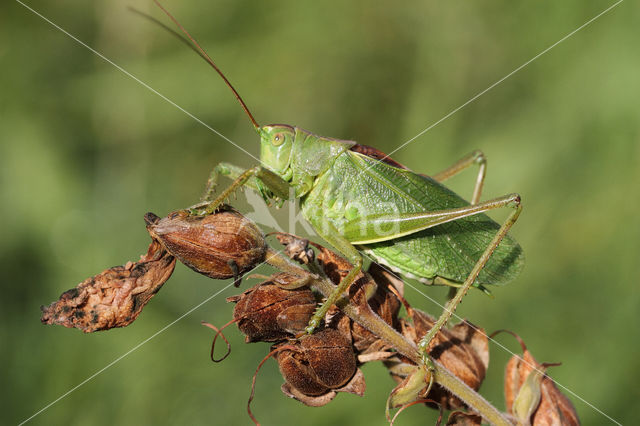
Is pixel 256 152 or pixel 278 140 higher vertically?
pixel 278 140

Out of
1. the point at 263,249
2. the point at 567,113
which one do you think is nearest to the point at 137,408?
the point at 263,249

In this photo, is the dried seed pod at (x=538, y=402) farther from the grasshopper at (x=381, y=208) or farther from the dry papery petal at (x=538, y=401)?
the grasshopper at (x=381, y=208)

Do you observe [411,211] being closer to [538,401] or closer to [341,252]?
[341,252]

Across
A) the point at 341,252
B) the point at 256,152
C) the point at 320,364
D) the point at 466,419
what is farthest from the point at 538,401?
the point at 256,152

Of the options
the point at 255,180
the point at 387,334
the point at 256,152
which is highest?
the point at 387,334

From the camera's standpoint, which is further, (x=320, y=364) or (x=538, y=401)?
(x=538, y=401)

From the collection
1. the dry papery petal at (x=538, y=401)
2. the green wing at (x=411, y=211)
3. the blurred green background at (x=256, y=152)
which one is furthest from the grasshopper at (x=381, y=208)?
the blurred green background at (x=256, y=152)
